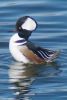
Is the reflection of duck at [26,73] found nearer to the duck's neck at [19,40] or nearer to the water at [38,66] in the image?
the water at [38,66]

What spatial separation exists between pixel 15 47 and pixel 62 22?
10.6 ft

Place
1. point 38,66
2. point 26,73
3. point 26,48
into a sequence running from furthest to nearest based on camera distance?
point 38,66, point 26,48, point 26,73

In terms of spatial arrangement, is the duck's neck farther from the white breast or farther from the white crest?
the white crest

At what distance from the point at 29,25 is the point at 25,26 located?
8 cm

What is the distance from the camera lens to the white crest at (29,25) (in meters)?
13.1

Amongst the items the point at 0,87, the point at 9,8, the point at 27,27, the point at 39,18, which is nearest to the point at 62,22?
the point at 39,18

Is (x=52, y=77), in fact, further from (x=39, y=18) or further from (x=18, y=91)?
(x=39, y=18)

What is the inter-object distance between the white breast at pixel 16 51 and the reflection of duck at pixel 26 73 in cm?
14

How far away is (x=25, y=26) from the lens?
43.4 feet

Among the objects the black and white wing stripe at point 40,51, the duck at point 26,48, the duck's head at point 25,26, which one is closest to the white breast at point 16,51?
the duck at point 26,48

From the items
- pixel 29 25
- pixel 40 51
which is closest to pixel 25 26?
pixel 29 25

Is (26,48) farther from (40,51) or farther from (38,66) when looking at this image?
(38,66)

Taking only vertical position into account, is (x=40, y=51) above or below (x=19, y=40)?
below

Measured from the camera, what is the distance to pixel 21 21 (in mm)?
13172
